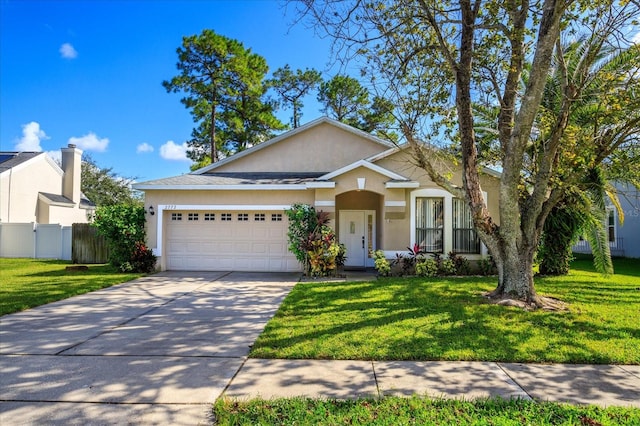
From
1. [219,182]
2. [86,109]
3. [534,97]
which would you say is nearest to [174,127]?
[86,109]

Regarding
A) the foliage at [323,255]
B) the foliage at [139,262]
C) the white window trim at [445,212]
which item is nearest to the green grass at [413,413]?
the foliage at [323,255]

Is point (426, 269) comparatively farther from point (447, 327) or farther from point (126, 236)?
point (126, 236)

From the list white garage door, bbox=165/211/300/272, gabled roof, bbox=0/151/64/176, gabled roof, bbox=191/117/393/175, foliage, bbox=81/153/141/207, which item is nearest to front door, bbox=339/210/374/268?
white garage door, bbox=165/211/300/272

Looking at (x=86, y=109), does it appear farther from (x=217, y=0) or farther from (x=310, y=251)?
(x=310, y=251)

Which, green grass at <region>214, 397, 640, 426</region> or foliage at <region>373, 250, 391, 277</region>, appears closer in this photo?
green grass at <region>214, 397, 640, 426</region>

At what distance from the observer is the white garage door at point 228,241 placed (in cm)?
1376

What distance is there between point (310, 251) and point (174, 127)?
19.4m

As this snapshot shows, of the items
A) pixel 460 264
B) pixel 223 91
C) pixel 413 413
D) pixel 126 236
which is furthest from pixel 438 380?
pixel 223 91

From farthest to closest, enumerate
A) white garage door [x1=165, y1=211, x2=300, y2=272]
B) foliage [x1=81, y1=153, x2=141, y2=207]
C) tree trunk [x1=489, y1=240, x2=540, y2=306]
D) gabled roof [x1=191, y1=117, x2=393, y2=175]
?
foliage [x1=81, y1=153, x2=141, y2=207] → gabled roof [x1=191, y1=117, x2=393, y2=175] → white garage door [x1=165, y1=211, x2=300, y2=272] → tree trunk [x1=489, y1=240, x2=540, y2=306]

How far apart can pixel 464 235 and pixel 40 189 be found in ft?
82.2

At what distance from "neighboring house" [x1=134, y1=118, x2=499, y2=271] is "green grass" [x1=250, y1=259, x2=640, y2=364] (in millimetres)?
3531

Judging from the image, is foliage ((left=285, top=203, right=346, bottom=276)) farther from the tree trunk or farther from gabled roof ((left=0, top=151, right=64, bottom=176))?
gabled roof ((left=0, top=151, right=64, bottom=176))

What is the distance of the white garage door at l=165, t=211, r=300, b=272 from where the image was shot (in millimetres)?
13758

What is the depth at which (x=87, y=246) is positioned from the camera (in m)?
17.2
